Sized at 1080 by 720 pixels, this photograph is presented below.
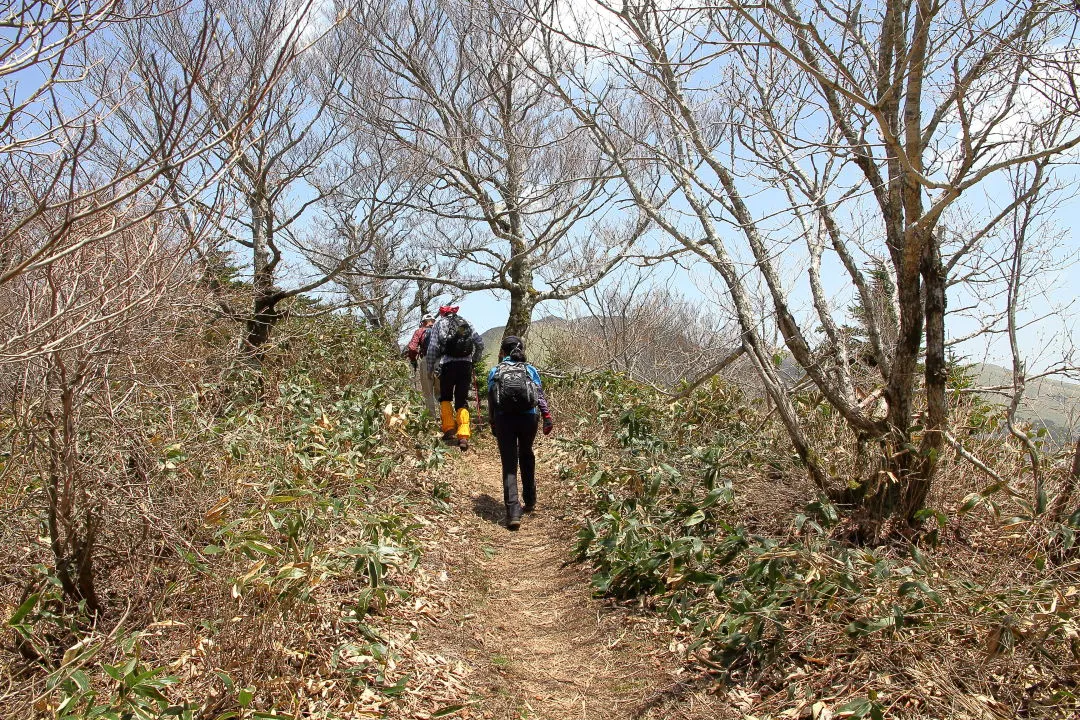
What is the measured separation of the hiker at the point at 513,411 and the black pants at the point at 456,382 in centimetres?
184

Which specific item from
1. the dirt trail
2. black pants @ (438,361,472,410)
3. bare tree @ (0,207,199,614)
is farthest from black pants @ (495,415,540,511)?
bare tree @ (0,207,199,614)

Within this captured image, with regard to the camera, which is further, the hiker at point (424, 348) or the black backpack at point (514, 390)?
the hiker at point (424, 348)

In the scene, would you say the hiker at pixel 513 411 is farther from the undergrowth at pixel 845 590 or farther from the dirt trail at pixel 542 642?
the undergrowth at pixel 845 590

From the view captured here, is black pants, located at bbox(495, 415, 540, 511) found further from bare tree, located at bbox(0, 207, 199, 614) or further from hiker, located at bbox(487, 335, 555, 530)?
bare tree, located at bbox(0, 207, 199, 614)

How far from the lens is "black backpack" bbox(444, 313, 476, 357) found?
28.6 feet

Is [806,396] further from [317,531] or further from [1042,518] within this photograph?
[317,531]

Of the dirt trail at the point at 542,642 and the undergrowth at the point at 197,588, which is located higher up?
the undergrowth at the point at 197,588

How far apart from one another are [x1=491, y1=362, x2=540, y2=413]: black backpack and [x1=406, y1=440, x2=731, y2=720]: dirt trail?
3.78 feet

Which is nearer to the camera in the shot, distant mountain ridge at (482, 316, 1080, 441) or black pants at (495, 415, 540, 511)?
distant mountain ridge at (482, 316, 1080, 441)

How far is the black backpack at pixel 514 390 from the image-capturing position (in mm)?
6711

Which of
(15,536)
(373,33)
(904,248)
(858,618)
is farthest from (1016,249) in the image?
(373,33)

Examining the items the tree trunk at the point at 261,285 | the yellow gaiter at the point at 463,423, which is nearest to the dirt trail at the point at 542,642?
the yellow gaiter at the point at 463,423

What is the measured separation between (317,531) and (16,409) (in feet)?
5.96

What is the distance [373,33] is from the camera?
38.2 feet
